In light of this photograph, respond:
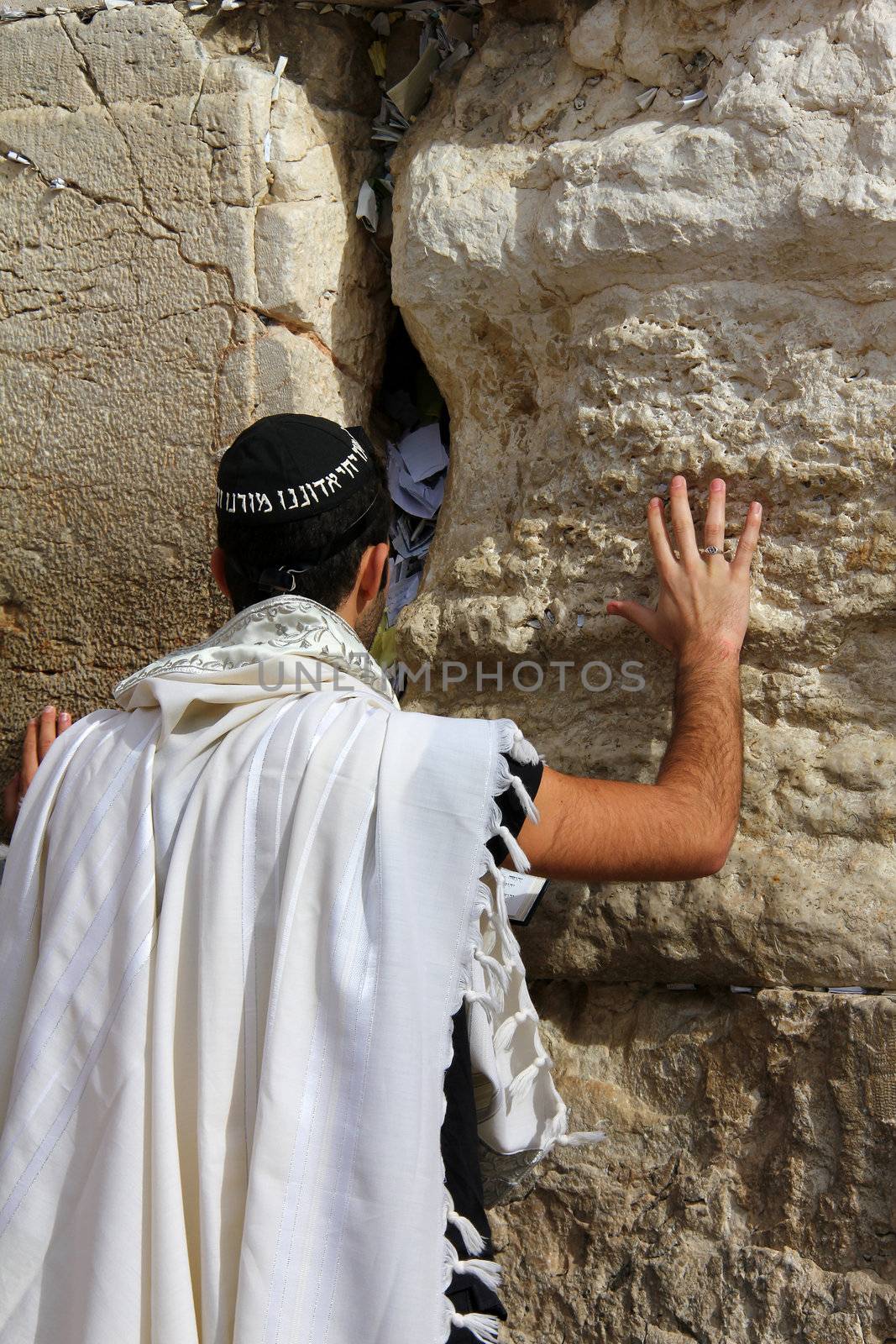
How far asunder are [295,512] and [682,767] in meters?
0.64

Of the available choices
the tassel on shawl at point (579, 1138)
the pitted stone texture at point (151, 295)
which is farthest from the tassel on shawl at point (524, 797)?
the pitted stone texture at point (151, 295)

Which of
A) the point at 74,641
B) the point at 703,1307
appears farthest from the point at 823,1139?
the point at 74,641

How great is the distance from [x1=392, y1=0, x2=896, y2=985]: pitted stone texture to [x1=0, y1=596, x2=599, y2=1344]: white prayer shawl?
563 mm

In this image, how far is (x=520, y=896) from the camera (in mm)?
1809

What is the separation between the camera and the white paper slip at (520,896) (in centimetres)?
180

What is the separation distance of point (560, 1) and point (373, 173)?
19.7 inches

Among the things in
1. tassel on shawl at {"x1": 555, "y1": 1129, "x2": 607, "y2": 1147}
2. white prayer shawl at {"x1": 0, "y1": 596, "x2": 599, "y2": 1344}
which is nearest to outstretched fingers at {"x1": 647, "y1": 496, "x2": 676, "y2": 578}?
white prayer shawl at {"x1": 0, "y1": 596, "x2": 599, "y2": 1344}

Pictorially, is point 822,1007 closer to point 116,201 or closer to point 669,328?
point 669,328

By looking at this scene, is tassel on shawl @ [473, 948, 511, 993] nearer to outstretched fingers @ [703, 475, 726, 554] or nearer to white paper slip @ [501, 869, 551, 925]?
white paper slip @ [501, 869, 551, 925]

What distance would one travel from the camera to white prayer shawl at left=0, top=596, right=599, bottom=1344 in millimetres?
1316

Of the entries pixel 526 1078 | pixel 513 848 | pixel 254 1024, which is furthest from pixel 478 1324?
pixel 513 848

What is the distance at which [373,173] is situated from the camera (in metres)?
2.46

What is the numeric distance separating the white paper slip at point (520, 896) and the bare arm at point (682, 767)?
10.8 inches

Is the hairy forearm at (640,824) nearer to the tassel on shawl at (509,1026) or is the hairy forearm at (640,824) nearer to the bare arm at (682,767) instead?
the bare arm at (682,767)
